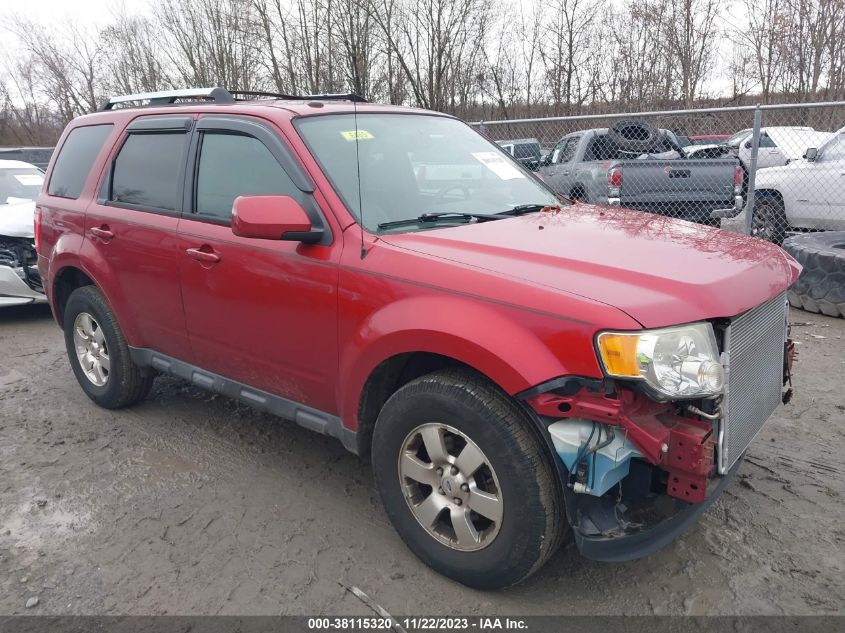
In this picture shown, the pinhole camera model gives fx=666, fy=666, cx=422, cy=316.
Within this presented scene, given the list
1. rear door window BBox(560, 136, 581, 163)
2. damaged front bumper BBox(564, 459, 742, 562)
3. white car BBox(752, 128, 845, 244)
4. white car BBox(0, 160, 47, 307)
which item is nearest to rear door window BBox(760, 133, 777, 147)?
white car BBox(752, 128, 845, 244)

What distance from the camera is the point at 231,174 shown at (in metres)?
3.47

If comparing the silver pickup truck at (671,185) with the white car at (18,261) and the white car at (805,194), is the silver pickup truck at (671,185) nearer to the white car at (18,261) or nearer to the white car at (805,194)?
Answer: the white car at (805,194)

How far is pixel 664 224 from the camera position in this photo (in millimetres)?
3314

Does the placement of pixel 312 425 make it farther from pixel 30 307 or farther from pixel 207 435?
pixel 30 307

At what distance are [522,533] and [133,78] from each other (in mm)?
34769

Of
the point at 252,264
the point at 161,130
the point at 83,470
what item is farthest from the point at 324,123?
the point at 83,470

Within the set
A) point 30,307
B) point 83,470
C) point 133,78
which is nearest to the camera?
point 83,470

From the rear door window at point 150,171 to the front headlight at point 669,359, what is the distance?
103 inches

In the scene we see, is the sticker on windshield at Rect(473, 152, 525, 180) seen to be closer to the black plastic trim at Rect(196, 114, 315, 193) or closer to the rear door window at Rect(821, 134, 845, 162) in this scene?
the black plastic trim at Rect(196, 114, 315, 193)

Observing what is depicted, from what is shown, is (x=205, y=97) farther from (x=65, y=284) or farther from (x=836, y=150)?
(x=836, y=150)

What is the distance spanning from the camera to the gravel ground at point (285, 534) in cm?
266

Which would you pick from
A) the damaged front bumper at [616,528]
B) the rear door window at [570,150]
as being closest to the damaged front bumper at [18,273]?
the damaged front bumper at [616,528]

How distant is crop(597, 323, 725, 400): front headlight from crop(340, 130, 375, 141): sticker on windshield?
1.75 meters

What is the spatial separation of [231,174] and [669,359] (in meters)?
2.37
